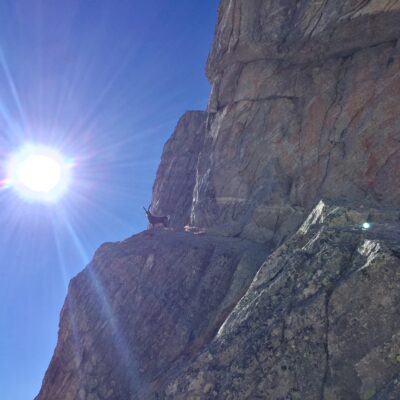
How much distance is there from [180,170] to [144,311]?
120 ft

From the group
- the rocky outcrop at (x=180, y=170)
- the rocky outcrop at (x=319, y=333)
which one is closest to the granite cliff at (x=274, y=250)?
the rocky outcrop at (x=319, y=333)

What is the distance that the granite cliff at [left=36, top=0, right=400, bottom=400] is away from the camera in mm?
10117

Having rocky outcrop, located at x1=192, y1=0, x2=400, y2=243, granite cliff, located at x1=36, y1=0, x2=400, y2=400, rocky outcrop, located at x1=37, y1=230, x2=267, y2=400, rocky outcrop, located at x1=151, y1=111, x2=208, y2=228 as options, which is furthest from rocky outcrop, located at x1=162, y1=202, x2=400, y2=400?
rocky outcrop, located at x1=151, y1=111, x2=208, y2=228

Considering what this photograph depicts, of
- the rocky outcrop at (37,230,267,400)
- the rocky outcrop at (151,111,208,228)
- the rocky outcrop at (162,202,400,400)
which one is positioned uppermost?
the rocky outcrop at (151,111,208,228)

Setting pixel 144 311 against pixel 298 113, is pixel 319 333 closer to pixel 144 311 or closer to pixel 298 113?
pixel 144 311

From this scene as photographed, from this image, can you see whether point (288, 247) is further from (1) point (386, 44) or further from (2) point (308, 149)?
(1) point (386, 44)

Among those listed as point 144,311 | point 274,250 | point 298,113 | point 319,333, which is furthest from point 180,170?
point 319,333

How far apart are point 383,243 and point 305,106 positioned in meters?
22.9

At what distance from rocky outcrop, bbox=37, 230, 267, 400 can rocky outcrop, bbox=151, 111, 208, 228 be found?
2201 cm

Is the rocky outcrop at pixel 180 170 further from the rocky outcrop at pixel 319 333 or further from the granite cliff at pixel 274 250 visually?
the rocky outcrop at pixel 319 333

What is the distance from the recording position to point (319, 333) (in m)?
10.2

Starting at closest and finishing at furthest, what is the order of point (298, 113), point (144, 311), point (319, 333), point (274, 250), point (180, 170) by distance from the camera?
point (319, 333), point (274, 250), point (144, 311), point (298, 113), point (180, 170)

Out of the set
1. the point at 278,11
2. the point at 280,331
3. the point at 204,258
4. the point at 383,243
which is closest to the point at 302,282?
the point at 280,331

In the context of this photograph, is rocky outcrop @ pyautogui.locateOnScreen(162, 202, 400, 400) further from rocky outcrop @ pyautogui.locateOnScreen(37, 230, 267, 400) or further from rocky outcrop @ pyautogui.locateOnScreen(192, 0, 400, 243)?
rocky outcrop @ pyautogui.locateOnScreen(192, 0, 400, 243)
